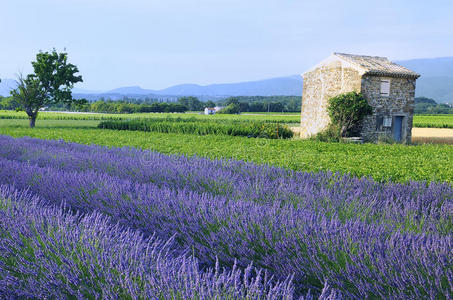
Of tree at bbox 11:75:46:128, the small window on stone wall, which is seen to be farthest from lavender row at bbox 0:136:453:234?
tree at bbox 11:75:46:128

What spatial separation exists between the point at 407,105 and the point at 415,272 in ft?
66.5

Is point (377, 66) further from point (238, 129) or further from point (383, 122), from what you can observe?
point (238, 129)

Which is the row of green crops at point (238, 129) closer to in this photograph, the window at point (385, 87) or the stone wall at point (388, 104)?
the stone wall at point (388, 104)

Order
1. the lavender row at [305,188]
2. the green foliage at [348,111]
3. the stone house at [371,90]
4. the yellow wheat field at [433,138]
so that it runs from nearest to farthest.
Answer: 1. the lavender row at [305,188]
2. the green foliage at [348,111]
3. the stone house at [371,90]
4. the yellow wheat field at [433,138]

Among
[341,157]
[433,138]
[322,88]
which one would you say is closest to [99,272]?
[341,157]

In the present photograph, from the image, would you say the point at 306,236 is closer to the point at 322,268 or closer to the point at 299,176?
the point at 322,268

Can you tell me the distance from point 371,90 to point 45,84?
23.4 meters

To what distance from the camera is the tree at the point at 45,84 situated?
28.4 metres

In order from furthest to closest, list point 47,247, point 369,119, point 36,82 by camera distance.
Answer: point 36,82, point 369,119, point 47,247

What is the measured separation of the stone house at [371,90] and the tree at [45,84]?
19.0m

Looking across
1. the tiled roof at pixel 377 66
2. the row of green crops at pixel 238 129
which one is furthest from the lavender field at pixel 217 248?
the row of green crops at pixel 238 129

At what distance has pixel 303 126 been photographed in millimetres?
22500

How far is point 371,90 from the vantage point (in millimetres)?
19172

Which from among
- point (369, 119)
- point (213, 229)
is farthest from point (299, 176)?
point (369, 119)
